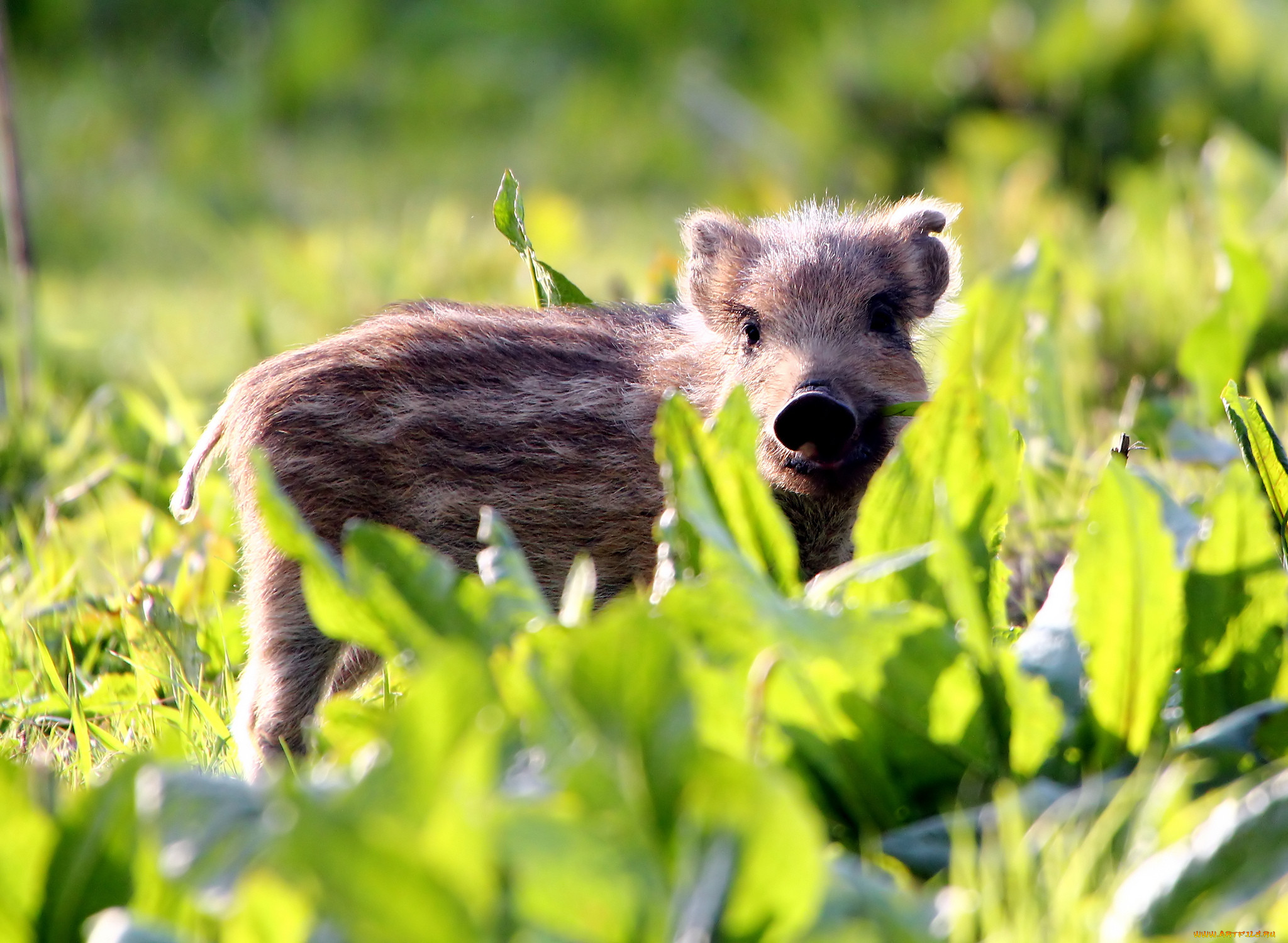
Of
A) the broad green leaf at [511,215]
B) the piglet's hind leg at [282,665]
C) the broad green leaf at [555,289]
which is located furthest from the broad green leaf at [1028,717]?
the broad green leaf at [555,289]

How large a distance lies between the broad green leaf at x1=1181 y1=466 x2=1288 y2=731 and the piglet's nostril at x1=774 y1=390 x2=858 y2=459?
1.07m

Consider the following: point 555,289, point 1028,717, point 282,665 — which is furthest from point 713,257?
point 1028,717

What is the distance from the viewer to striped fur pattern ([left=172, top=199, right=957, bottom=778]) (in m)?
2.82

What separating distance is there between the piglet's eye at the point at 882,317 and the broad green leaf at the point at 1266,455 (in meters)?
1.02

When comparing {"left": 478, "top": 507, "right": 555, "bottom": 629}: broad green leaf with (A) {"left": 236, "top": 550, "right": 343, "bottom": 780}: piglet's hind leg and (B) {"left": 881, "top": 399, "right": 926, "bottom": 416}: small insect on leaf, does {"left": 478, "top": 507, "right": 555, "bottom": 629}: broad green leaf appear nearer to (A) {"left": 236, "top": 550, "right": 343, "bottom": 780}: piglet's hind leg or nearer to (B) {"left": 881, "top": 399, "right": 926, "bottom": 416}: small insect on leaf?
(A) {"left": 236, "top": 550, "right": 343, "bottom": 780}: piglet's hind leg

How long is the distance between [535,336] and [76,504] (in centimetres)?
172

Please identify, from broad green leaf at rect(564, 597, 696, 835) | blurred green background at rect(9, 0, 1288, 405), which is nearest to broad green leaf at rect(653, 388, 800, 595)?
broad green leaf at rect(564, 597, 696, 835)

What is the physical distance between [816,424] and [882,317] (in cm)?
54

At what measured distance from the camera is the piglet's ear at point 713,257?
10.9 feet

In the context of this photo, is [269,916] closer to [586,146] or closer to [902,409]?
[902,409]

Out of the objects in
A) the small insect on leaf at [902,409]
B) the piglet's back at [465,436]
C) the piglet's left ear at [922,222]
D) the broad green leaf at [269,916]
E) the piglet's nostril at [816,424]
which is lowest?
the piglet's back at [465,436]

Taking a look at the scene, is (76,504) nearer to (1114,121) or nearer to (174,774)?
(174,774)

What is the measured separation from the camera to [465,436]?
9.74ft

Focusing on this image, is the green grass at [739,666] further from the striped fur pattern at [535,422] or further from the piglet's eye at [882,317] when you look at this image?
the piglet's eye at [882,317]
